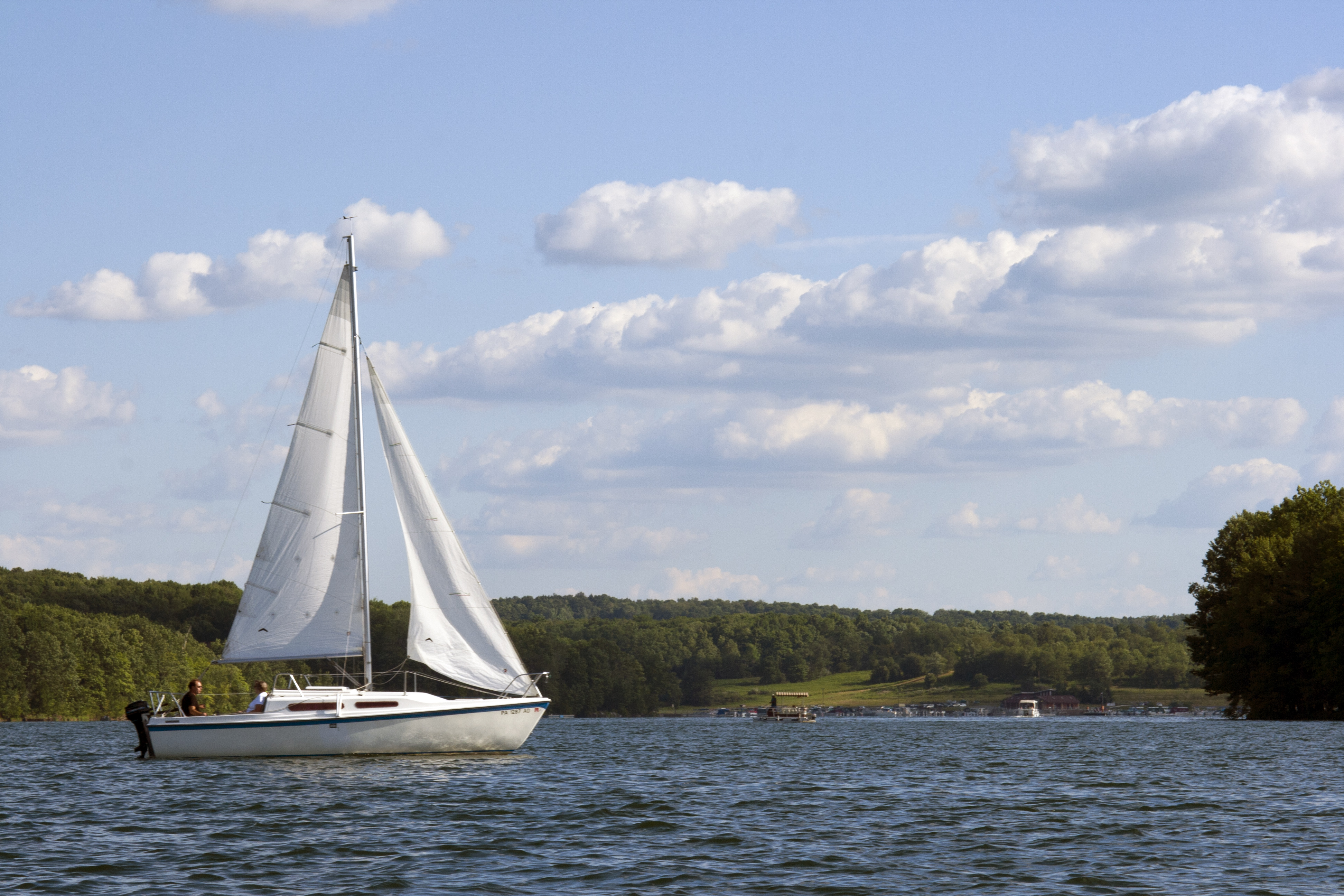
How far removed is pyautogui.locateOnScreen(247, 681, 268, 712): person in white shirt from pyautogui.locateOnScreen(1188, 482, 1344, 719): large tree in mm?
71741

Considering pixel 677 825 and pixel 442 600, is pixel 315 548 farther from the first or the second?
pixel 677 825

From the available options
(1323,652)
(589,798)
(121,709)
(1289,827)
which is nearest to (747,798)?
(589,798)

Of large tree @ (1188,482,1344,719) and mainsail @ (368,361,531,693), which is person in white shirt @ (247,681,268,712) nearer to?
mainsail @ (368,361,531,693)

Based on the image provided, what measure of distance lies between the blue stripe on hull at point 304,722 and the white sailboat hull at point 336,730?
0.07ft

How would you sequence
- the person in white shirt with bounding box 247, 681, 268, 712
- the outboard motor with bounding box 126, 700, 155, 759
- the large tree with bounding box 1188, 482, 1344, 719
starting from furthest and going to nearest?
the large tree with bounding box 1188, 482, 1344, 719, the outboard motor with bounding box 126, 700, 155, 759, the person in white shirt with bounding box 247, 681, 268, 712

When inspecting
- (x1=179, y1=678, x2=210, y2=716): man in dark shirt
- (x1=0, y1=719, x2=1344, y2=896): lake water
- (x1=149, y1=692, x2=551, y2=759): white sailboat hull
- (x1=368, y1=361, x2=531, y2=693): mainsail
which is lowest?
(x1=0, y1=719, x2=1344, y2=896): lake water

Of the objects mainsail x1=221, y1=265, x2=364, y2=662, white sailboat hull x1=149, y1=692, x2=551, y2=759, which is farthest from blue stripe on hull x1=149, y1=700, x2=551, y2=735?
mainsail x1=221, y1=265, x2=364, y2=662

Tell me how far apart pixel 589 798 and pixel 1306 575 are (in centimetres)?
7477

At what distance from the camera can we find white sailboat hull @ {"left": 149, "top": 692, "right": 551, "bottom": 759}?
160 feet

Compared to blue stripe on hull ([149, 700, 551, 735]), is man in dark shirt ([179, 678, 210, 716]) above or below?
above

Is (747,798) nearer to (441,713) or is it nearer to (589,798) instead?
(589,798)

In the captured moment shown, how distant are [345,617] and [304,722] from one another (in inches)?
155

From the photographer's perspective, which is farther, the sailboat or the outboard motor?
the outboard motor

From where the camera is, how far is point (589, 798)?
1649 inches
